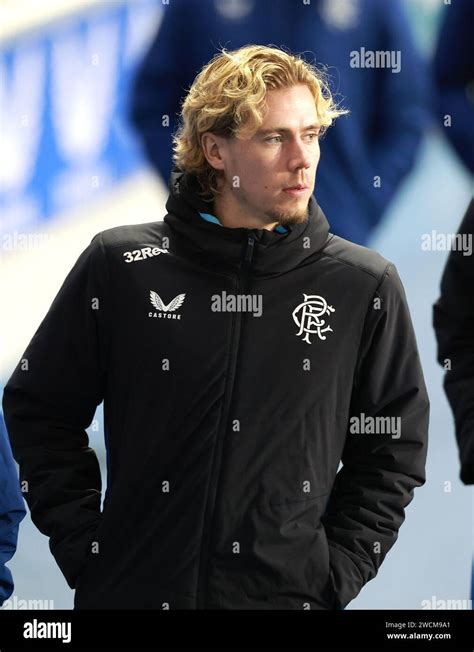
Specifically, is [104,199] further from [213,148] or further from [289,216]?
[289,216]

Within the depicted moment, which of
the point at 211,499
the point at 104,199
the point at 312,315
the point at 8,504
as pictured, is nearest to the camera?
the point at 211,499

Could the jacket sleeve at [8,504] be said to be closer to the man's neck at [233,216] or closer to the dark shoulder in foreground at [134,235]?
the dark shoulder in foreground at [134,235]

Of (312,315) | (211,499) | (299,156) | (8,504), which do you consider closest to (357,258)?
(312,315)

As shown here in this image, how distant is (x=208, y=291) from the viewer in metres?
2.73

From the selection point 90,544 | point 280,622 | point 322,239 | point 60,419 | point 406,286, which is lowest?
point 280,622

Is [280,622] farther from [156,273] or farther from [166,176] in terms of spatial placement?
[166,176]

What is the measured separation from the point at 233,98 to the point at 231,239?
351 millimetres

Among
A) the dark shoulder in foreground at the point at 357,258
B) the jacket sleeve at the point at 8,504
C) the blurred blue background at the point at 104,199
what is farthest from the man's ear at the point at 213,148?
the jacket sleeve at the point at 8,504

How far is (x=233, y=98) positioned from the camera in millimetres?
2695

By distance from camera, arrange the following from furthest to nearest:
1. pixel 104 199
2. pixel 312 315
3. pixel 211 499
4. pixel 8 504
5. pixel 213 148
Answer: pixel 104 199, pixel 8 504, pixel 213 148, pixel 312 315, pixel 211 499

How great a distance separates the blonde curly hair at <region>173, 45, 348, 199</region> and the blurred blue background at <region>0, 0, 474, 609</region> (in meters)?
0.46

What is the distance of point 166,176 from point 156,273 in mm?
629

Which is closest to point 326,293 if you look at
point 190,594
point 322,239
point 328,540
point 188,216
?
point 322,239

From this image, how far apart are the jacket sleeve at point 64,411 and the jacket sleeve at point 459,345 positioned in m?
0.93
